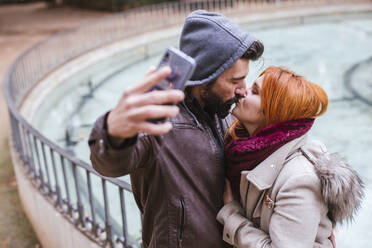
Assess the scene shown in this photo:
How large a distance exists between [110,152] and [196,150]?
1.56 ft

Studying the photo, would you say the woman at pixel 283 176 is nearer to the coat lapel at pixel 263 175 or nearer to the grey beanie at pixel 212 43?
the coat lapel at pixel 263 175

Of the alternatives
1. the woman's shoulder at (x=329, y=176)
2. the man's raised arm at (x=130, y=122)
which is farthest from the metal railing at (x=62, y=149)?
the man's raised arm at (x=130, y=122)

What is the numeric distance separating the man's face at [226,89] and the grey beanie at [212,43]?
1.6 inches

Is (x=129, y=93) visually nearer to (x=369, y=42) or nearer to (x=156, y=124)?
(x=156, y=124)

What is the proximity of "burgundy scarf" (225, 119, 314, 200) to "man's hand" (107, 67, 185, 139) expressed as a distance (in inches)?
26.2

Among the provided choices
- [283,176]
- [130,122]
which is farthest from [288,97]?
[130,122]

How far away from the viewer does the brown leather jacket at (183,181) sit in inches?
64.0

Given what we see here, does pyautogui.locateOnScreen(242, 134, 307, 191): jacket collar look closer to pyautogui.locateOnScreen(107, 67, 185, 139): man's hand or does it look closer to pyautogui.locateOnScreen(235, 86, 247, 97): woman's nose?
pyautogui.locateOnScreen(235, 86, 247, 97): woman's nose

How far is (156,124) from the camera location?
1193 millimetres

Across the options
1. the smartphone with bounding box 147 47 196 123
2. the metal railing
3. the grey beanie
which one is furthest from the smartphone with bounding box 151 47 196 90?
the metal railing

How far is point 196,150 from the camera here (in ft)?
5.56

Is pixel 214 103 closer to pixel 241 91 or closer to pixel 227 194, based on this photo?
pixel 241 91

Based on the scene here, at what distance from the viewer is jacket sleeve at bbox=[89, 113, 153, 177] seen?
1278mm

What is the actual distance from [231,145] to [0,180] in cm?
473
